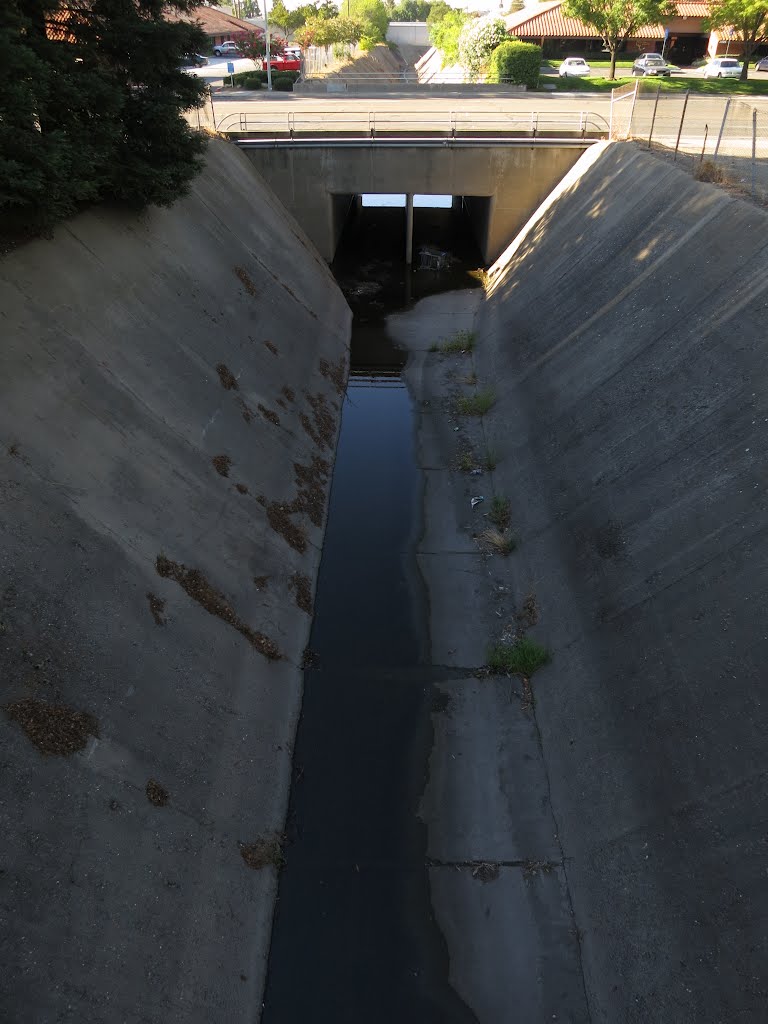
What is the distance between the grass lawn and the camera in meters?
43.9

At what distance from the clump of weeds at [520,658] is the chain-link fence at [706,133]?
12.9 metres

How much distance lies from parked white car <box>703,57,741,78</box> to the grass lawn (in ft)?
10.1

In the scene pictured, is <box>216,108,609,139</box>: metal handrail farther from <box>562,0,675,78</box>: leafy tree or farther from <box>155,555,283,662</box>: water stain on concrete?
<box>155,555,283,662</box>: water stain on concrete

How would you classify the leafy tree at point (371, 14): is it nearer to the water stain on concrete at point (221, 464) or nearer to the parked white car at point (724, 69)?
the parked white car at point (724, 69)

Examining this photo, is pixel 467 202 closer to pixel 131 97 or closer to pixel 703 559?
pixel 131 97

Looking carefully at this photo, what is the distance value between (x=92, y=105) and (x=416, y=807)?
52.0 feet

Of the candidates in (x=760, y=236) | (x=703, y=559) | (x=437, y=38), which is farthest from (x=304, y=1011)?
(x=437, y=38)

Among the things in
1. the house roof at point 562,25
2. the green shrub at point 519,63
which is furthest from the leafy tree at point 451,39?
the green shrub at point 519,63

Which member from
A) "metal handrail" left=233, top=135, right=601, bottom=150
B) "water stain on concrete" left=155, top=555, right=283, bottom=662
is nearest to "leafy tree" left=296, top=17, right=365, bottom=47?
"metal handrail" left=233, top=135, right=601, bottom=150

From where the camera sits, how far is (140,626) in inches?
420

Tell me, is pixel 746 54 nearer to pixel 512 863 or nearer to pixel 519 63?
pixel 519 63

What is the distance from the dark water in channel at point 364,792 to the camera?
9117mm

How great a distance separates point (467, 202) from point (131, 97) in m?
29.0

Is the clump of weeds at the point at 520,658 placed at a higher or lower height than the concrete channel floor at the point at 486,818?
higher
